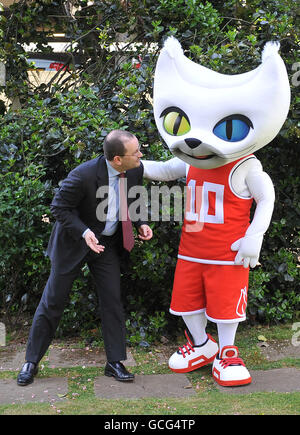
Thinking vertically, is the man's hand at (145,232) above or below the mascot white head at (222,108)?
below

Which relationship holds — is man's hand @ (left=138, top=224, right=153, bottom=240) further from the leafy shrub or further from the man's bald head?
the man's bald head

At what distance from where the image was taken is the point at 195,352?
4176 millimetres

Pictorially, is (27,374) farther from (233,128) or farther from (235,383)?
(233,128)

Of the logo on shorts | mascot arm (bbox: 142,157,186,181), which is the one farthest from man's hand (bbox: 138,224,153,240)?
the logo on shorts

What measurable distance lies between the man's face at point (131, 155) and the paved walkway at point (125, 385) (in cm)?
147

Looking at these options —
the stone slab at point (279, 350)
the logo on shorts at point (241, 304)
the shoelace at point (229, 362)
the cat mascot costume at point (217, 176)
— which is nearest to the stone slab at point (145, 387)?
the cat mascot costume at point (217, 176)

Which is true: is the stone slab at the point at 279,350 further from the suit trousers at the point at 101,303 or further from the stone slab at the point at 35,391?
the stone slab at the point at 35,391

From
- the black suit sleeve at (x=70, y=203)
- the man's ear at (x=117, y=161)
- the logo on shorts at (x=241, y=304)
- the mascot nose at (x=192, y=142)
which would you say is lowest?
the logo on shorts at (x=241, y=304)

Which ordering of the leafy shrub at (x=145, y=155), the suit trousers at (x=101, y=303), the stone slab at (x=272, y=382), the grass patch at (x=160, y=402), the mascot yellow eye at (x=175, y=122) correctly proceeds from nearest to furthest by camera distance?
the grass patch at (x=160, y=402)
the mascot yellow eye at (x=175, y=122)
the stone slab at (x=272, y=382)
the suit trousers at (x=101, y=303)
the leafy shrub at (x=145, y=155)

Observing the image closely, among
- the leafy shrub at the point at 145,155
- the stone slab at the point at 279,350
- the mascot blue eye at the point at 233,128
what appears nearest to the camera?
the mascot blue eye at the point at 233,128

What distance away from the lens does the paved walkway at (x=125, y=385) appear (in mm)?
3773

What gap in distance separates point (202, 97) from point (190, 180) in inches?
23.8

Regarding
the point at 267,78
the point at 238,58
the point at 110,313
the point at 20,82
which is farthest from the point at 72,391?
the point at 20,82

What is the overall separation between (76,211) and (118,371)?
1136 millimetres
